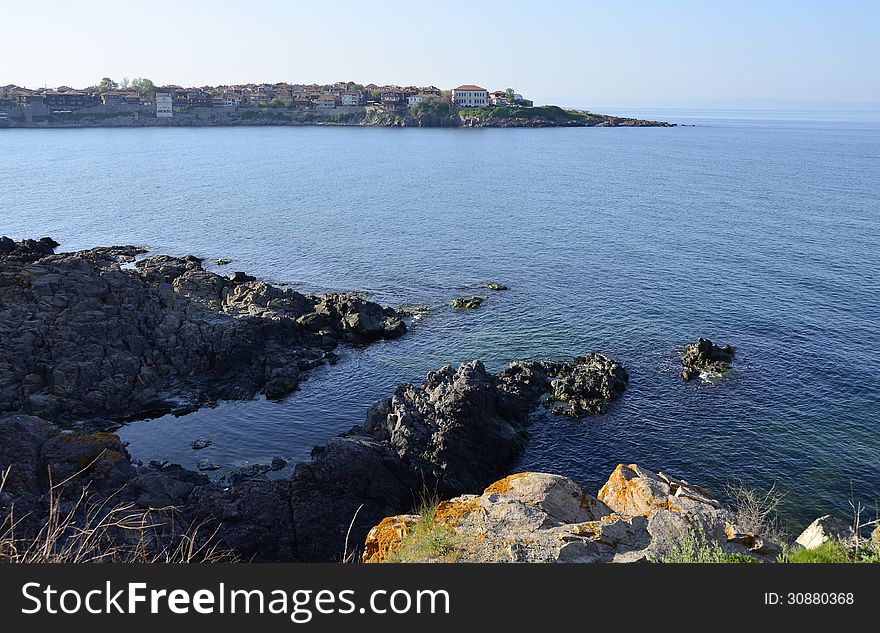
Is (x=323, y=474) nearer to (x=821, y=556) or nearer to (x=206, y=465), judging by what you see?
(x=206, y=465)

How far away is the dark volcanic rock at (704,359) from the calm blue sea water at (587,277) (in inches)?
52.9

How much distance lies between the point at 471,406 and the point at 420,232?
66795mm

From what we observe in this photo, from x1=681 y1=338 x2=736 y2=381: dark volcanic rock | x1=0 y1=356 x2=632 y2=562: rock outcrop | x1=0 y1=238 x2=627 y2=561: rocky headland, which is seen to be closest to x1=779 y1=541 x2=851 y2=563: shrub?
x1=0 y1=356 x2=632 y2=562: rock outcrop

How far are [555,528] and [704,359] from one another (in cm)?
4097

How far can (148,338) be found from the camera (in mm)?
56656

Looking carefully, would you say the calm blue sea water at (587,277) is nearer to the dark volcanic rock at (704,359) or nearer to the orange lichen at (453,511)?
the dark volcanic rock at (704,359)

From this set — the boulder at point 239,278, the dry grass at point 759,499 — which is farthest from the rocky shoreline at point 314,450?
the dry grass at point 759,499

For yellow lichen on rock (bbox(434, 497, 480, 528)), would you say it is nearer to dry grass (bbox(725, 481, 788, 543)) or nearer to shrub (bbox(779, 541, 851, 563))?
shrub (bbox(779, 541, 851, 563))

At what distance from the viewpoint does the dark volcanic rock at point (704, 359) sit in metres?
54.5

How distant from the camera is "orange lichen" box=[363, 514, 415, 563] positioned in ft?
66.1

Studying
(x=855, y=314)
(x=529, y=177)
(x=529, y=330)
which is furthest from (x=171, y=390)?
(x=529, y=177)

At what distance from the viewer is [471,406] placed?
45.4 m

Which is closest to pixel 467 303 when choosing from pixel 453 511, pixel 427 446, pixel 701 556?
pixel 427 446

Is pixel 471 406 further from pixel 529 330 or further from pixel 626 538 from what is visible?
pixel 626 538
